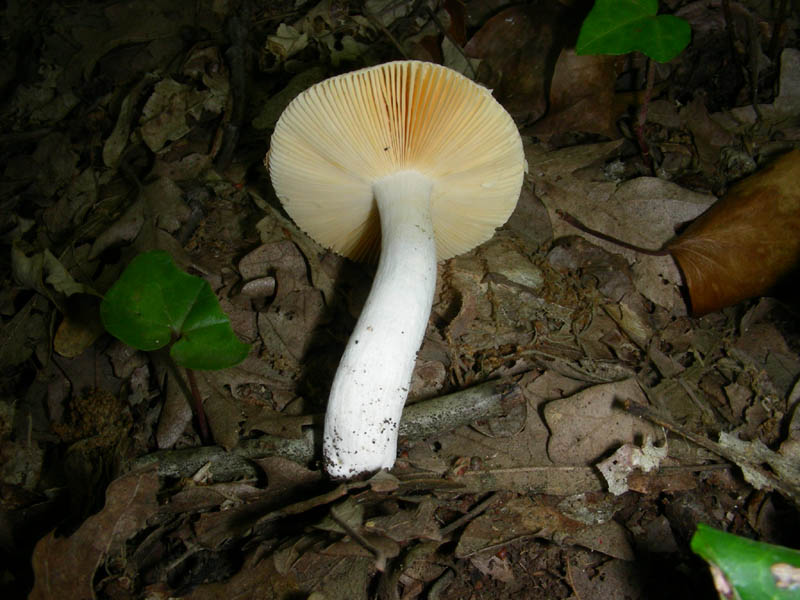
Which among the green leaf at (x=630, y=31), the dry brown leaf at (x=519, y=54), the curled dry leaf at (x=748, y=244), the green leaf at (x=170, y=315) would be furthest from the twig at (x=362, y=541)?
the dry brown leaf at (x=519, y=54)

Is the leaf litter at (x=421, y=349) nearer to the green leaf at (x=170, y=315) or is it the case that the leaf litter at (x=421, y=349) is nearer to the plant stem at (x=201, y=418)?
the plant stem at (x=201, y=418)

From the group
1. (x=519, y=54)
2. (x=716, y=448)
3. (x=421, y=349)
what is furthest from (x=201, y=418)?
(x=519, y=54)

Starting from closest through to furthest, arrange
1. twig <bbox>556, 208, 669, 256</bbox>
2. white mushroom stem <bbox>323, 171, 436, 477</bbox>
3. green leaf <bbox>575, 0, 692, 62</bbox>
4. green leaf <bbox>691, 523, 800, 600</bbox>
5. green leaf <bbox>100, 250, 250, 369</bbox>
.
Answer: green leaf <bbox>691, 523, 800, 600</bbox> → green leaf <bbox>100, 250, 250, 369</bbox> → white mushroom stem <bbox>323, 171, 436, 477</bbox> → green leaf <bbox>575, 0, 692, 62</bbox> → twig <bbox>556, 208, 669, 256</bbox>

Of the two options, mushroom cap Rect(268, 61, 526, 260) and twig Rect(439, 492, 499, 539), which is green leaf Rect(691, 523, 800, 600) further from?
mushroom cap Rect(268, 61, 526, 260)

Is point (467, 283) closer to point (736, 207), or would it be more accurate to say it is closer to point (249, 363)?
point (249, 363)

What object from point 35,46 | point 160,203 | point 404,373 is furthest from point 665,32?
point 35,46

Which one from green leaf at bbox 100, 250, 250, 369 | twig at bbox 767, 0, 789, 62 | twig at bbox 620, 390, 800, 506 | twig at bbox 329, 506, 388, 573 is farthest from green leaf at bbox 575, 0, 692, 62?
twig at bbox 329, 506, 388, 573
